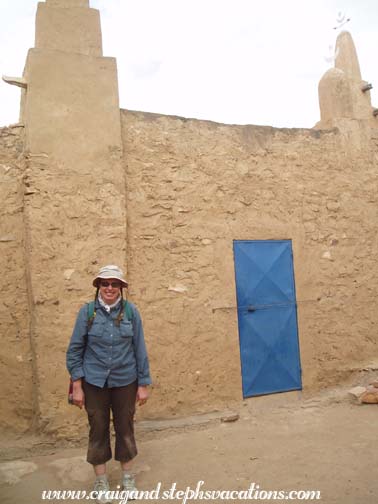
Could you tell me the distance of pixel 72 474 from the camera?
3293 millimetres

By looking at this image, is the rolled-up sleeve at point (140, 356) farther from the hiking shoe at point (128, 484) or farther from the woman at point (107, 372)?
the hiking shoe at point (128, 484)

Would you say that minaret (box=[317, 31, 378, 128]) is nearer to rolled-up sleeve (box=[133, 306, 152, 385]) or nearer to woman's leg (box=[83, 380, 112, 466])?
rolled-up sleeve (box=[133, 306, 152, 385])

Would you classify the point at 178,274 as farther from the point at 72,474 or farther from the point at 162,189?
the point at 72,474

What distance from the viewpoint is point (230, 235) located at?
15.8 feet

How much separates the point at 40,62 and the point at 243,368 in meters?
3.96

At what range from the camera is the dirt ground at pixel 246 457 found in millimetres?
2998

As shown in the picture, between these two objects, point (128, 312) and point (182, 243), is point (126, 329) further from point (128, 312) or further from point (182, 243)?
point (182, 243)

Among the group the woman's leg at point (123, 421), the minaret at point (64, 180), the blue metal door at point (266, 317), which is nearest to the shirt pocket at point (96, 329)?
the woman's leg at point (123, 421)

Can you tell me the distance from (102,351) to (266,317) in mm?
2518

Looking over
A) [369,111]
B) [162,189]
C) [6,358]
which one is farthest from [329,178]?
[6,358]

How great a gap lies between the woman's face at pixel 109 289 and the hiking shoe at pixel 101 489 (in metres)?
1.27

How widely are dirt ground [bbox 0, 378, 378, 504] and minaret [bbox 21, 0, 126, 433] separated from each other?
568 millimetres

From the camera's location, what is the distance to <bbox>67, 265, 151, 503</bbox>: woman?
2.87m

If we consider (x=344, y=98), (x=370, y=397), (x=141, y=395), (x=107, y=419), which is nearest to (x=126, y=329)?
(x=141, y=395)
